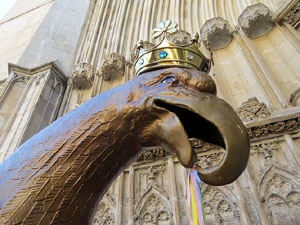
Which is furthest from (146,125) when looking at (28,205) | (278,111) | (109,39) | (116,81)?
(109,39)

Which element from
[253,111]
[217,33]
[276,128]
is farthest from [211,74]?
[276,128]

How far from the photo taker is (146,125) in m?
0.38

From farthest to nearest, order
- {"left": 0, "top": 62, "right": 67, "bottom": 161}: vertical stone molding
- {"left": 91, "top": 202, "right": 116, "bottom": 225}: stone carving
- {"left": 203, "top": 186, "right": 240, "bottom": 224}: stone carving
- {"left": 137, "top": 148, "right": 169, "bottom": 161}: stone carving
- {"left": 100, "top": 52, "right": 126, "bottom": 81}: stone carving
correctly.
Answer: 1. {"left": 100, "top": 52, "right": 126, "bottom": 81}: stone carving
2. {"left": 0, "top": 62, "right": 67, "bottom": 161}: vertical stone molding
3. {"left": 137, "top": 148, "right": 169, "bottom": 161}: stone carving
4. {"left": 91, "top": 202, "right": 116, "bottom": 225}: stone carving
5. {"left": 203, "top": 186, "right": 240, "bottom": 224}: stone carving

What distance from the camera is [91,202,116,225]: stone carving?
1.49m

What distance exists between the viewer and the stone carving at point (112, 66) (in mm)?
2490

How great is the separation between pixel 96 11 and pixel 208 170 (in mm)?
4019

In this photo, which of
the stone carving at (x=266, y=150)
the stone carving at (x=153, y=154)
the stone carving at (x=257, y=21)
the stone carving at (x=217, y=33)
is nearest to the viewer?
the stone carving at (x=266, y=150)

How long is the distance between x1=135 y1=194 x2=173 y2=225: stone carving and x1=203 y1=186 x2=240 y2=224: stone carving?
27 cm

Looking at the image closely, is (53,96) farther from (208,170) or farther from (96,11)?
(208,170)

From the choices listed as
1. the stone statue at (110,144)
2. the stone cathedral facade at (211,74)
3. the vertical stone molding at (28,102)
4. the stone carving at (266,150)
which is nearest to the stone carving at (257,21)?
the stone cathedral facade at (211,74)

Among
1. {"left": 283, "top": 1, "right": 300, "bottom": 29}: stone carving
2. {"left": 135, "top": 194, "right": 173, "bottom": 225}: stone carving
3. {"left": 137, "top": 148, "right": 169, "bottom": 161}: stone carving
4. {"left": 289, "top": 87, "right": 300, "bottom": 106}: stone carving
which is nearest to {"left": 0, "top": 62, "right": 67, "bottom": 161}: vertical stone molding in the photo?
{"left": 137, "top": 148, "right": 169, "bottom": 161}: stone carving

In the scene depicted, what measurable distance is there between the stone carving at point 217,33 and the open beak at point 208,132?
209 centimetres

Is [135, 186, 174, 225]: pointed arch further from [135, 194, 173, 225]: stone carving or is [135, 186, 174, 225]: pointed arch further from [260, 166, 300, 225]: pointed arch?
[260, 166, 300, 225]: pointed arch

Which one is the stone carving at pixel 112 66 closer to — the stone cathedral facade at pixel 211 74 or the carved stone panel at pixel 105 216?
the stone cathedral facade at pixel 211 74
